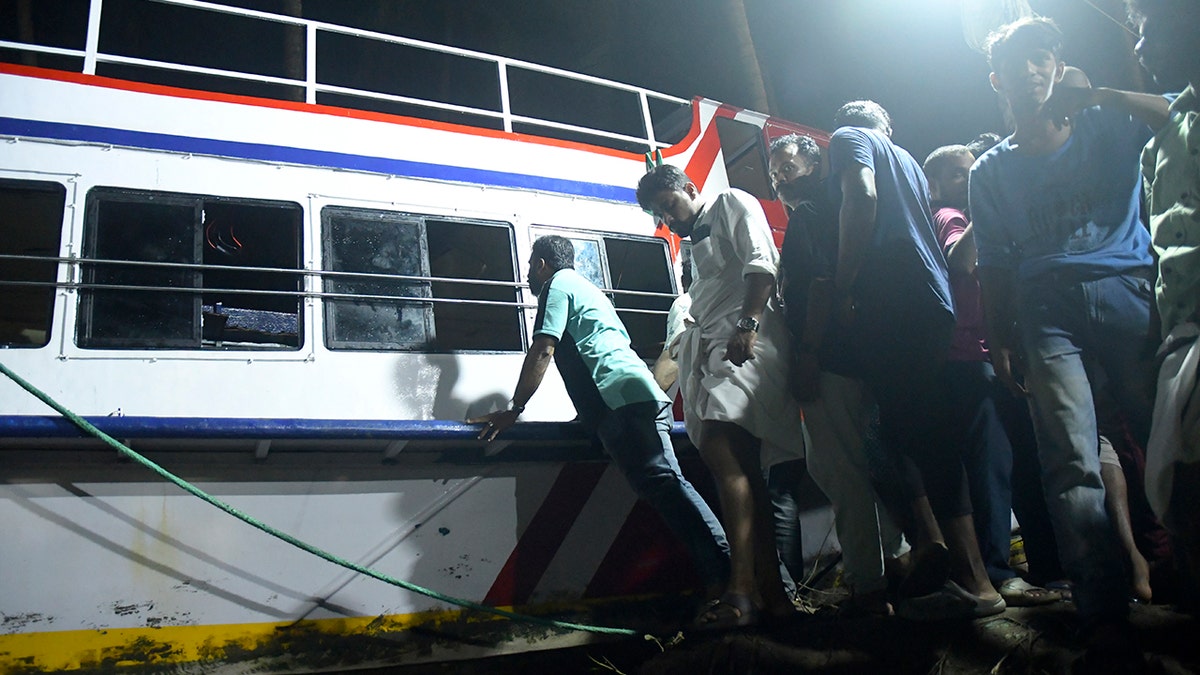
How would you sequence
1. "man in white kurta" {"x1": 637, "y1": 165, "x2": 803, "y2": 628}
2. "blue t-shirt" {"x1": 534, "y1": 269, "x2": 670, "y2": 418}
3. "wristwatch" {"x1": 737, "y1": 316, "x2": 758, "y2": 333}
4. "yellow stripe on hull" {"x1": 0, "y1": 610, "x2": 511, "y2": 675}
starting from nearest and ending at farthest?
"man in white kurta" {"x1": 637, "y1": 165, "x2": 803, "y2": 628} → "wristwatch" {"x1": 737, "y1": 316, "x2": 758, "y2": 333} → "yellow stripe on hull" {"x1": 0, "y1": 610, "x2": 511, "y2": 675} → "blue t-shirt" {"x1": 534, "y1": 269, "x2": 670, "y2": 418}

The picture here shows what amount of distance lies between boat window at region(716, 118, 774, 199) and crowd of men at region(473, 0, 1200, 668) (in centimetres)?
216

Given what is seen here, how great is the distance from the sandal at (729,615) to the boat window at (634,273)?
1.88m

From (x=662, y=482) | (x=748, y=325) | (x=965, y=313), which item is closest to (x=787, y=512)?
(x=662, y=482)

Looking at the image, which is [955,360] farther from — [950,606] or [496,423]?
[496,423]

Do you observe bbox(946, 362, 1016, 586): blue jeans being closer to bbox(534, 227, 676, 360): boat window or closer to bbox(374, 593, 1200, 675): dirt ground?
bbox(374, 593, 1200, 675): dirt ground

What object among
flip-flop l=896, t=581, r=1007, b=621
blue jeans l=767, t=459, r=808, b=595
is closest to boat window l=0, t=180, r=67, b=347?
blue jeans l=767, t=459, r=808, b=595

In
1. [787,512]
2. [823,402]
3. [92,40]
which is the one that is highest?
[92,40]

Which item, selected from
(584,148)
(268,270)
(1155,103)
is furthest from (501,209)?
(1155,103)

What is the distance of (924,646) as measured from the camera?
2.02 metres

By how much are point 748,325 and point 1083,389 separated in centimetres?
91

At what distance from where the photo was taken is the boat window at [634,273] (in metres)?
4.09

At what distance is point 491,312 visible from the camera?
21.3ft

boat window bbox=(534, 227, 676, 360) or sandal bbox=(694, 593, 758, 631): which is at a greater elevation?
→ boat window bbox=(534, 227, 676, 360)

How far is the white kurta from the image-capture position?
2533mm
